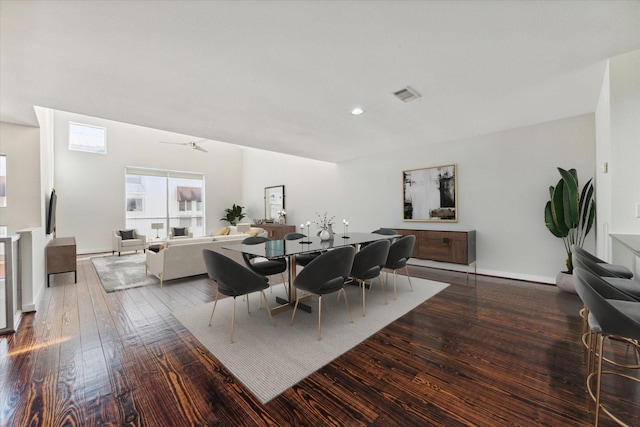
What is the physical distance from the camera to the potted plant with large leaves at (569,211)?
3402 millimetres

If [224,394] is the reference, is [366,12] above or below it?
above

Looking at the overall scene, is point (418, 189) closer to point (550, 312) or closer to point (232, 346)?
point (550, 312)

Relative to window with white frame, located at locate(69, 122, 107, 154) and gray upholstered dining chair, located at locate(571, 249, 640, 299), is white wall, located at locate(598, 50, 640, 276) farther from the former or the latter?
window with white frame, located at locate(69, 122, 107, 154)

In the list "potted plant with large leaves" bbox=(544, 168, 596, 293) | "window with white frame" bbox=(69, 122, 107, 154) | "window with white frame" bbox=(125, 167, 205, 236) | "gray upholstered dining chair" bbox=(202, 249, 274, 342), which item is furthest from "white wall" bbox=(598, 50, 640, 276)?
"window with white frame" bbox=(69, 122, 107, 154)

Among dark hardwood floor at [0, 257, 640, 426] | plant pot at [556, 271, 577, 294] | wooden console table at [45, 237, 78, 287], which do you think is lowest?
dark hardwood floor at [0, 257, 640, 426]

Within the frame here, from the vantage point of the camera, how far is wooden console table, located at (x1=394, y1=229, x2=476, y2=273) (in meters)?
4.39

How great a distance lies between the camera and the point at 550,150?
4.00 m

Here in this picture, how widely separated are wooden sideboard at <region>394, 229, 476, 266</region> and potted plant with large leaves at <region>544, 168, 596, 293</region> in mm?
1091

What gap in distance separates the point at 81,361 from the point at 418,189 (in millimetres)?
5454

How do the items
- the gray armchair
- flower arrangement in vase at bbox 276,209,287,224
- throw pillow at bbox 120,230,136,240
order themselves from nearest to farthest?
the gray armchair → throw pillow at bbox 120,230,136,240 → flower arrangement in vase at bbox 276,209,287,224

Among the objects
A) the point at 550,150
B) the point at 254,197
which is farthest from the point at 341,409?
the point at 254,197

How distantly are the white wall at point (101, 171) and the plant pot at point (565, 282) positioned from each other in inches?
397

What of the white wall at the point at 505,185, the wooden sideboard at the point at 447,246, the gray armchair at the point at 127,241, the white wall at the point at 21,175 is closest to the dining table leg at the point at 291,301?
the wooden sideboard at the point at 447,246

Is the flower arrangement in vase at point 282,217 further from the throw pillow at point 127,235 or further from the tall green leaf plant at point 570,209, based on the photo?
the tall green leaf plant at point 570,209
